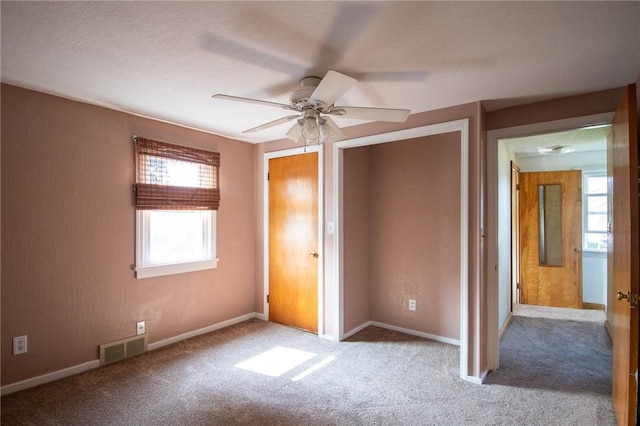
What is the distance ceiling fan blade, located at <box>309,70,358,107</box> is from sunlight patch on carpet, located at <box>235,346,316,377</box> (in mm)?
2212

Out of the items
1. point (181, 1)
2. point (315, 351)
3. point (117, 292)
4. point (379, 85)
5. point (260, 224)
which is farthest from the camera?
point (260, 224)

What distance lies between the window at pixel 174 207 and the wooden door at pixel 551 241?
4.65 meters

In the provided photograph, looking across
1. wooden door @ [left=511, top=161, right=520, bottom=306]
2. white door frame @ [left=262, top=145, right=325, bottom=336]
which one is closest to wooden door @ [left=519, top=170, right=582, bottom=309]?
wooden door @ [left=511, top=161, right=520, bottom=306]

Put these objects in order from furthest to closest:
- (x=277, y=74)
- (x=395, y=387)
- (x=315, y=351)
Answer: (x=315, y=351) → (x=395, y=387) → (x=277, y=74)

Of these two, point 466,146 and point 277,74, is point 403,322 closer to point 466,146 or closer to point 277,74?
point 466,146

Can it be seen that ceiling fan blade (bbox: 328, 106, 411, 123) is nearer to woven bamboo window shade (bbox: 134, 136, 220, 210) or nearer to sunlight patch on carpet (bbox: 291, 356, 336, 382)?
woven bamboo window shade (bbox: 134, 136, 220, 210)

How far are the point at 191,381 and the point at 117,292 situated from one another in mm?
1087

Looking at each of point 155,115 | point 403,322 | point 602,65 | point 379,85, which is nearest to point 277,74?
point 379,85

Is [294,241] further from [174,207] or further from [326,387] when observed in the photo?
[326,387]

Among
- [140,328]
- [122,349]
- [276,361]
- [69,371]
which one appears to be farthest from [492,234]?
[69,371]

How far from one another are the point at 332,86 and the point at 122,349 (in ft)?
9.68

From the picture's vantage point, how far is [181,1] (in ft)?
4.94

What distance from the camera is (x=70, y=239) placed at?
9.12 ft

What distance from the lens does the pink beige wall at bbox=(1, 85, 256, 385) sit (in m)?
2.50
